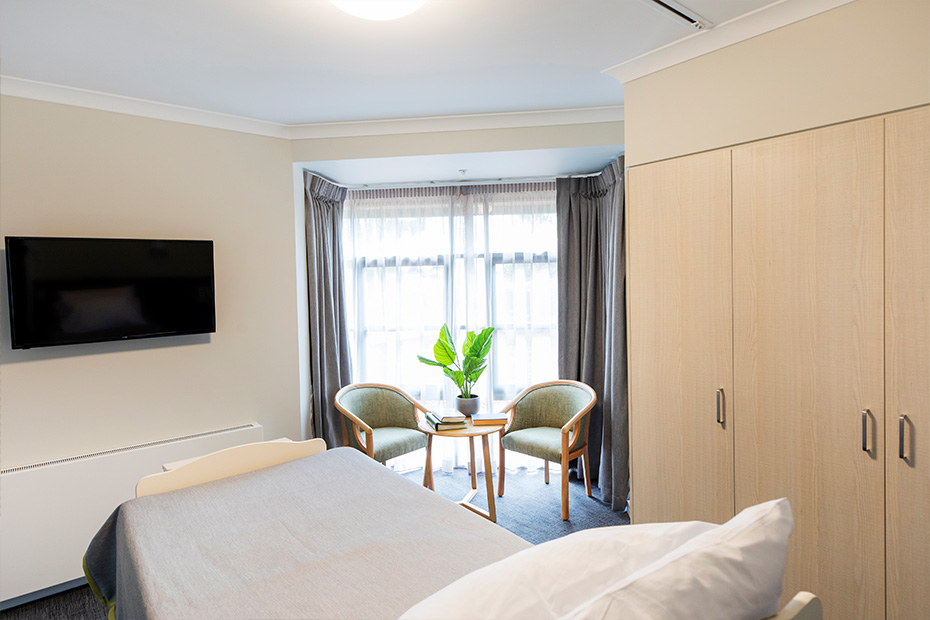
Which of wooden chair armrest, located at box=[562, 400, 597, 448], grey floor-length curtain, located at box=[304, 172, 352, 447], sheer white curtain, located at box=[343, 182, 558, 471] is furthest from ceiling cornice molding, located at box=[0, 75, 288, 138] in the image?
wooden chair armrest, located at box=[562, 400, 597, 448]

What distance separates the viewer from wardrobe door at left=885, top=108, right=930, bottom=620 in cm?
187

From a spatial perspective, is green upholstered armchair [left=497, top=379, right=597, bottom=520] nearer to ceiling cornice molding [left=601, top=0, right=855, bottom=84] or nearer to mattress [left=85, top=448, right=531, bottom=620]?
mattress [left=85, top=448, right=531, bottom=620]

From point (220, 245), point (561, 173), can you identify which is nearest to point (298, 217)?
point (220, 245)

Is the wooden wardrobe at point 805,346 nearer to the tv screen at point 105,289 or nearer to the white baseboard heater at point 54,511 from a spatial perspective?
the tv screen at point 105,289

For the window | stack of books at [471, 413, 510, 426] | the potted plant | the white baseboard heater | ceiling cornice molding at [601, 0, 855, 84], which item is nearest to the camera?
ceiling cornice molding at [601, 0, 855, 84]

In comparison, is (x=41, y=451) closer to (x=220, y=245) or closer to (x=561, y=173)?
(x=220, y=245)

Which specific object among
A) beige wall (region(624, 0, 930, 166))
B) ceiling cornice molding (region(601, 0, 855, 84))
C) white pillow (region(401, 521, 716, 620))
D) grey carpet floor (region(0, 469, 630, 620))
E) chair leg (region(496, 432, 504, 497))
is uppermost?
ceiling cornice molding (region(601, 0, 855, 84))

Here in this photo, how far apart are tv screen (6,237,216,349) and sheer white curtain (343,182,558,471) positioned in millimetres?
1423

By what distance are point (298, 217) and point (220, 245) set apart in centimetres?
62

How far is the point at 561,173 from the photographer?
4.25 metres

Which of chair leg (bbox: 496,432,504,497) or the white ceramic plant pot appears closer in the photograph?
the white ceramic plant pot

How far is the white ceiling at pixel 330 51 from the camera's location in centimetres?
215

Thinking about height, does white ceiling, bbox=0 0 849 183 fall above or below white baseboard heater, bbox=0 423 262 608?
above

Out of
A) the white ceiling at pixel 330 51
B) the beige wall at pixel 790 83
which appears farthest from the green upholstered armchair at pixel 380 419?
the beige wall at pixel 790 83
